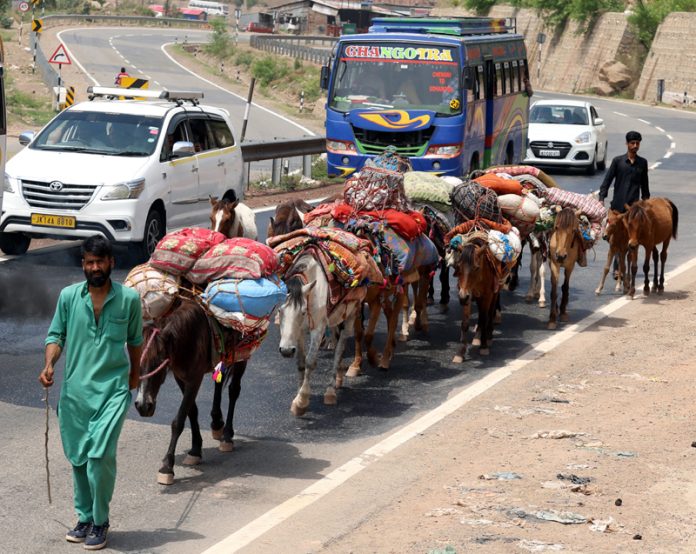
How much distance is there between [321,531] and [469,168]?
17.3 meters

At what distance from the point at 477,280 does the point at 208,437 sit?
4055 millimetres

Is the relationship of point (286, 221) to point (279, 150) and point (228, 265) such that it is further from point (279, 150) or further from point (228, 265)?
point (279, 150)

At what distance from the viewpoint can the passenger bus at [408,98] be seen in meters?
24.1

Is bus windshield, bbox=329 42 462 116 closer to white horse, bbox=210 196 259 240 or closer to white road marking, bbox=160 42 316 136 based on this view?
white horse, bbox=210 196 259 240

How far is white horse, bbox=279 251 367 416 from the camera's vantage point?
1052cm

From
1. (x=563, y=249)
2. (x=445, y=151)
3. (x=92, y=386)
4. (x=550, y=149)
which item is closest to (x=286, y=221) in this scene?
(x=563, y=249)

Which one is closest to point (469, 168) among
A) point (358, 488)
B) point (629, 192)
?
point (629, 192)

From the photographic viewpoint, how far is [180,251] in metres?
9.66

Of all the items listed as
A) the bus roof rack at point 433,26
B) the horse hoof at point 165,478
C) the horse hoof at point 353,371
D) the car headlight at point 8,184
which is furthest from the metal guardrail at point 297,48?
the horse hoof at point 165,478

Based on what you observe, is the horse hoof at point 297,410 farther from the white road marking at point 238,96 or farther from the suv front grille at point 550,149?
the white road marking at point 238,96

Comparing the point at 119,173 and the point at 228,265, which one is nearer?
the point at 228,265

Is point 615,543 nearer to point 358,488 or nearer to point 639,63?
point 358,488

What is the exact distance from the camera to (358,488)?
30.3 feet

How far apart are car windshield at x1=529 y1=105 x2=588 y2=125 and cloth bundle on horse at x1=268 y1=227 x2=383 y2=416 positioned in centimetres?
2384
